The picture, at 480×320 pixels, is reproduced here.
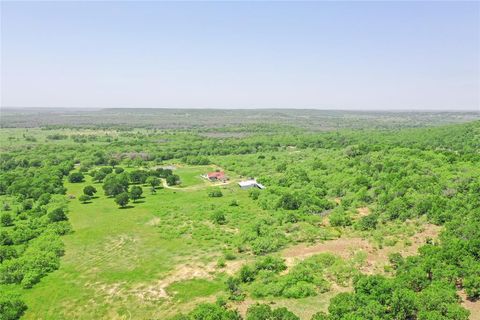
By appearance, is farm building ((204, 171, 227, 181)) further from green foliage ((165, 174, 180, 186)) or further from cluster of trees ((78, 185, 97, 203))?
cluster of trees ((78, 185, 97, 203))

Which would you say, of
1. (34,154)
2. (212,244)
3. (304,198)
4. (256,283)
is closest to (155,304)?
(256,283)

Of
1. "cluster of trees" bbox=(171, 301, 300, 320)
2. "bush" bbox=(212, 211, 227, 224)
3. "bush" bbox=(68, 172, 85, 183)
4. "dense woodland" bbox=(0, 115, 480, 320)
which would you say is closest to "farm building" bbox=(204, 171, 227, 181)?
"dense woodland" bbox=(0, 115, 480, 320)

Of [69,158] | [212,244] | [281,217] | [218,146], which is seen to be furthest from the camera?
[218,146]

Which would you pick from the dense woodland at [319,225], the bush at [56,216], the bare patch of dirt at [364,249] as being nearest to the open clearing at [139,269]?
the bare patch of dirt at [364,249]

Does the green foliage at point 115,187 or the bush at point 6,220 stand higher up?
the green foliage at point 115,187

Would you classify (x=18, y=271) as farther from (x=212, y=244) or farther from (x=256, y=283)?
(x=256, y=283)

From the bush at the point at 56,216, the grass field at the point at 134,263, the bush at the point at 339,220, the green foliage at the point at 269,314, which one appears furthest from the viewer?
the bush at the point at 56,216

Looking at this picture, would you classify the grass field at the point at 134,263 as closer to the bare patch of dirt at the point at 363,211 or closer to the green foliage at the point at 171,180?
the green foliage at the point at 171,180

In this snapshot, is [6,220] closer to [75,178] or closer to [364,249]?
[75,178]

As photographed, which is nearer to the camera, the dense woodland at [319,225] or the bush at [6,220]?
the dense woodland at [319,225]
